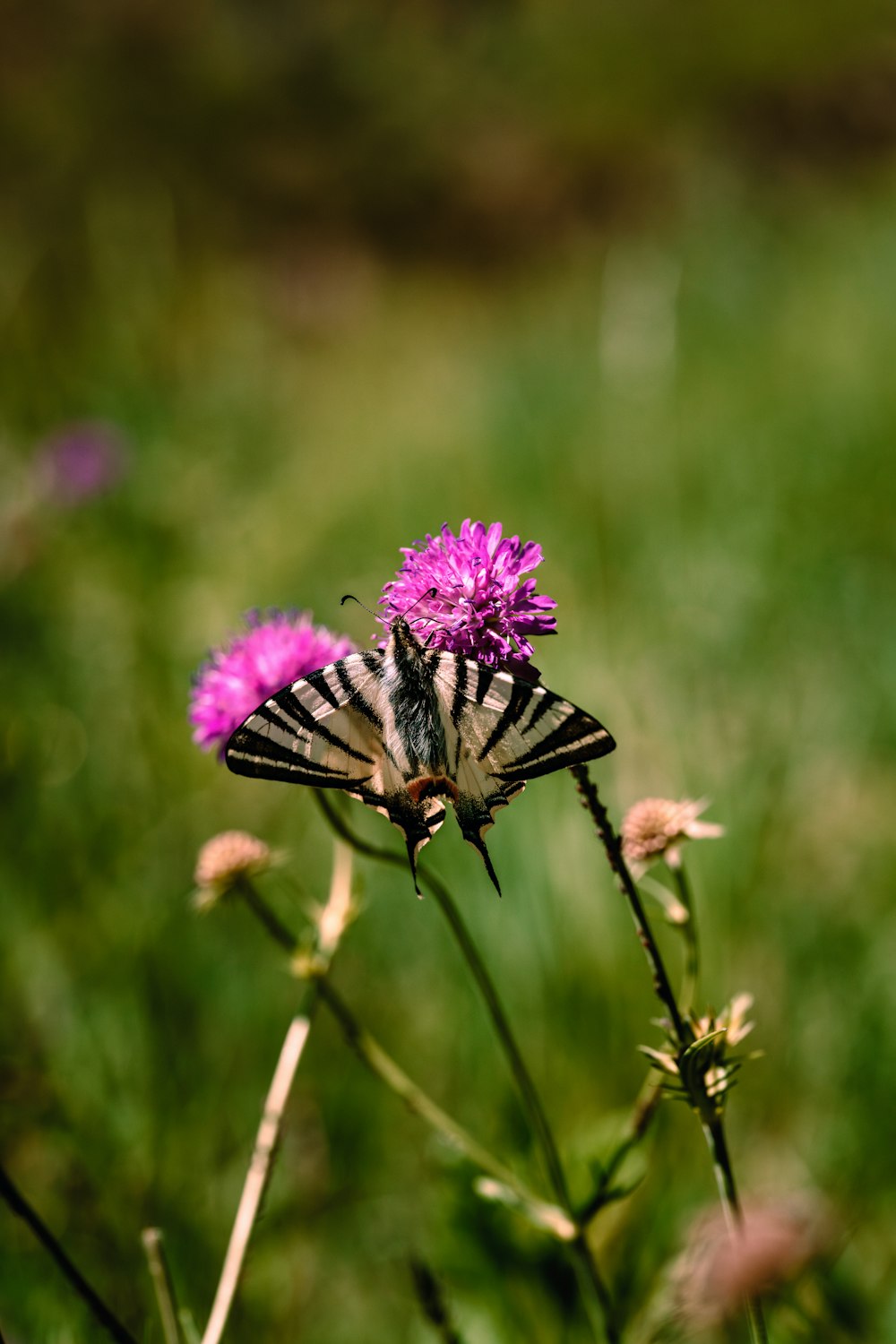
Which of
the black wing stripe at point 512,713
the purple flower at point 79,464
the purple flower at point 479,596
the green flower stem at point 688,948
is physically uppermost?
the purple flower at point 79,464

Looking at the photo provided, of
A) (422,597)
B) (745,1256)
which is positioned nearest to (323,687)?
(422,597)

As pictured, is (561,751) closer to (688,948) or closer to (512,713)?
(512,713)

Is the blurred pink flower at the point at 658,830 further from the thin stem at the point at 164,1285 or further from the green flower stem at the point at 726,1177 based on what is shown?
the thin stem at the point at 164,1285

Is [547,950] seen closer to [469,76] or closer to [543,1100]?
[543,1100]

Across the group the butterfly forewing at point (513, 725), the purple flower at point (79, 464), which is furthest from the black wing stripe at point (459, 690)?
the purple flower at point (79, 464)

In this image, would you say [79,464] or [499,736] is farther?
[79,464]
